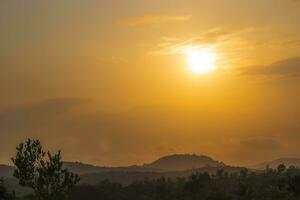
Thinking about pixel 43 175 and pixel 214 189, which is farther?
pixel 214 189

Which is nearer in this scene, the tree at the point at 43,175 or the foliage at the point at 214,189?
the tree at the point at 43,175

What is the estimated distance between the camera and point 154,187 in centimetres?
12669

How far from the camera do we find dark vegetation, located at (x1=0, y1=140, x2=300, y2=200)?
57.4 metres

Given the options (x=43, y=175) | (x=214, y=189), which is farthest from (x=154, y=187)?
(x=43, y=175)

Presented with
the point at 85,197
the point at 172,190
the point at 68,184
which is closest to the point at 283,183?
the point at 172,190

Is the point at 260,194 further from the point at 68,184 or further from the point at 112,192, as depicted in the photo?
the point at 68,184

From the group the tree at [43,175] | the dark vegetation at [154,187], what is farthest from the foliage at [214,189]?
the tree at [43,175]

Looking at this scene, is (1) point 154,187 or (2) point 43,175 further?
(1) point 154,187

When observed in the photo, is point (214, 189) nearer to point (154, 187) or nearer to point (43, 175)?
point (154, 187)

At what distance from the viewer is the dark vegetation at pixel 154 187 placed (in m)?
57.4

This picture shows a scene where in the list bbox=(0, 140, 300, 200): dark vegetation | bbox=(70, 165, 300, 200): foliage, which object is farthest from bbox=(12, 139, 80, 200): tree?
bbox=(70, 165, 300, 200): foliage

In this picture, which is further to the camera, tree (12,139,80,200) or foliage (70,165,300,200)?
foliage (70,165,300,200)

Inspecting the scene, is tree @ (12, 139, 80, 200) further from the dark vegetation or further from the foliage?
the foliage

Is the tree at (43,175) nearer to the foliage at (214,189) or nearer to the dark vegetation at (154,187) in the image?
the dark vegetation at (154,187)
